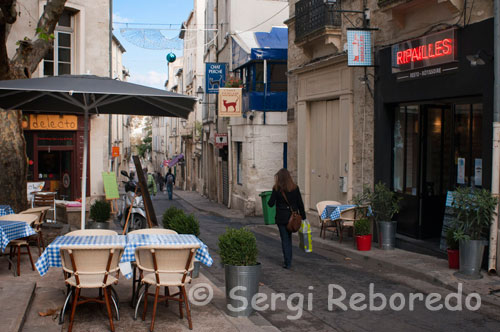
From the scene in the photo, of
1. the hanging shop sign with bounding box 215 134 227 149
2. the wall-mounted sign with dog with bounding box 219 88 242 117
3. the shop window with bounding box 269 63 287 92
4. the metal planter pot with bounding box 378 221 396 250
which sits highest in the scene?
the shop window with bounding box 269 63 287 92

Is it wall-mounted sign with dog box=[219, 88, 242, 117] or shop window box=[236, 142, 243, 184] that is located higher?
wall-mounted sign with dog box=[219, 88, 242, 117]

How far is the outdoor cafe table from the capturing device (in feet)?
19.1

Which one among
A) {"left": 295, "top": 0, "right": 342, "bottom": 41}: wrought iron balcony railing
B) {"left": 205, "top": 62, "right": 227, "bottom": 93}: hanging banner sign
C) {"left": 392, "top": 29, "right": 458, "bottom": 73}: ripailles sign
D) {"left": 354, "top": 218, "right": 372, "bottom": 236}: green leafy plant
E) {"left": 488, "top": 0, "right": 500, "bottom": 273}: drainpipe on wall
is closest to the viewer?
{"left": 488, "top": 0, "right": 500, "bottom": 273}: drainpipe on wall

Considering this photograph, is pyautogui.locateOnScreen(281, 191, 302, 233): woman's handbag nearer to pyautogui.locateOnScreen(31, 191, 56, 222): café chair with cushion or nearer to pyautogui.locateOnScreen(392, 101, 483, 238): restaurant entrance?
pyautogui.locateOnScreen(392, 101, 483, 238): restaurant entrance

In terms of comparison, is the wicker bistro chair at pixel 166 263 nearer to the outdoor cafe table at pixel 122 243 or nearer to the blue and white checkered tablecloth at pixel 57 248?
the outdoor cafe table at pixel 122 243

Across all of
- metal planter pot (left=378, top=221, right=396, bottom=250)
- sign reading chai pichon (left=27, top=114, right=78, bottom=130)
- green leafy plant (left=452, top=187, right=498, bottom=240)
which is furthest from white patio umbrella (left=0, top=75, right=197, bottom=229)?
sign reading chai pichon (left=27, top=114, right=78, bottom=130)

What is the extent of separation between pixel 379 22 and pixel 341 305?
23.6ft

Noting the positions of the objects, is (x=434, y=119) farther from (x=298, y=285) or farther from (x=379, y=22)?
(x=298, y=285)

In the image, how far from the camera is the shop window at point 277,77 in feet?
70.9

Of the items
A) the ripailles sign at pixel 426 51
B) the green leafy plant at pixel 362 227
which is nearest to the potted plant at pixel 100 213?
the green leafy plant at pixel 362 227

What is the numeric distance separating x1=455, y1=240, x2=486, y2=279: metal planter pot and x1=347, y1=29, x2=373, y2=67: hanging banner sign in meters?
5.06

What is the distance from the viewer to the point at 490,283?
8070mm

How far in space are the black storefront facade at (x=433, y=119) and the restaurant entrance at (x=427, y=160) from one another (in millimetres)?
19

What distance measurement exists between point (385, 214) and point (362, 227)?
22.4 inches
